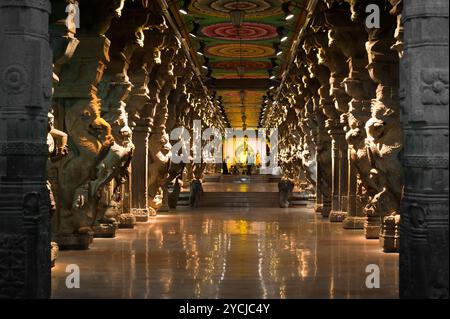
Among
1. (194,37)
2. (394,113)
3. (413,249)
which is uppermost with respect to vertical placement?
(194,37)

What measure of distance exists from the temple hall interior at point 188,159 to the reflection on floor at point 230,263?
5cm

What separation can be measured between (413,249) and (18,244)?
11.7ft

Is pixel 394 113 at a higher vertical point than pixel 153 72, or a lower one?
lower

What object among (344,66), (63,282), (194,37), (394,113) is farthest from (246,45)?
(63,282)

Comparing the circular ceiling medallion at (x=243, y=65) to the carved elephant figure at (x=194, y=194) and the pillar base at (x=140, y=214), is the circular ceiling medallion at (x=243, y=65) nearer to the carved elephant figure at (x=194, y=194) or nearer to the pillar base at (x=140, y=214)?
the carved elephant figure at (x=194, y=194)

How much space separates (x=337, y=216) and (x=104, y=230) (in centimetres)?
646

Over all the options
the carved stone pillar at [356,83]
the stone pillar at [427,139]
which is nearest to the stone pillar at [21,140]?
the stone pillar at [427,139]

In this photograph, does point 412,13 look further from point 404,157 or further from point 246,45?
point 246,45

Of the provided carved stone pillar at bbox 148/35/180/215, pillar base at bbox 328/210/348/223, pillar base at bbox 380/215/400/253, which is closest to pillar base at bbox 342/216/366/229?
pillar base at bbox 328/210/348/223

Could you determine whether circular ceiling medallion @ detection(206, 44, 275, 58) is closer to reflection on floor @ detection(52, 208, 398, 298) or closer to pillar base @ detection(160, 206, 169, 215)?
pillar base @ detection(160, 206, 169, 215)

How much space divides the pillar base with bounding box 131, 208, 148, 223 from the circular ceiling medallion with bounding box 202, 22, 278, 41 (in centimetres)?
558

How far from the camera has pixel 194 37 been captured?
2317cm

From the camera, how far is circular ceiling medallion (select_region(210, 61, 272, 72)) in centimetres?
2925

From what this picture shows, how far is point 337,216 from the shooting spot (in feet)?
64.0
